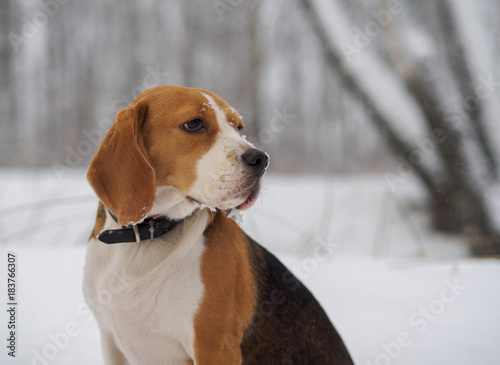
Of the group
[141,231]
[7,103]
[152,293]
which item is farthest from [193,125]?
[7,103]

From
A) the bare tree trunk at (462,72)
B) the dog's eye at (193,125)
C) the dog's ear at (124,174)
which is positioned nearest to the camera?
the dog's ear at (124,174)

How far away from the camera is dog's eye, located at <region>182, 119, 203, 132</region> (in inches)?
66.8

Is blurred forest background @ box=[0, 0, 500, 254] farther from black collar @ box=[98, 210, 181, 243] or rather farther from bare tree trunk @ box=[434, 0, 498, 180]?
black collar @ box=[98, 210, 181, 243]

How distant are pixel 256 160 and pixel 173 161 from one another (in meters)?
0.34

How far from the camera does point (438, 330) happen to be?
8.51 ft

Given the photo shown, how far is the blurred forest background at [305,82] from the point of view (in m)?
4.63

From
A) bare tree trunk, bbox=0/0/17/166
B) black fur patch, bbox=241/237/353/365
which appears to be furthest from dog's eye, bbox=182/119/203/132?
bare tree trunk, bbox=0/0/17/166

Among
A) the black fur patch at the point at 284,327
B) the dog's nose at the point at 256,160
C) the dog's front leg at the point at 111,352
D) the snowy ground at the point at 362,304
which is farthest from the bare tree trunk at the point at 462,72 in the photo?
the dog's front leg at the point at 111,352

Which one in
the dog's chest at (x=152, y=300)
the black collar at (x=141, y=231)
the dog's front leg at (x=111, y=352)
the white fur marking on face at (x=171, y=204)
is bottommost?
the dog's front leg at (x=111, y=352)

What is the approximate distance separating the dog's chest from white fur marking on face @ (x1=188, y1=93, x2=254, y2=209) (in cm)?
23

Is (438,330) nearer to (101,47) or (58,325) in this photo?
(58,325)

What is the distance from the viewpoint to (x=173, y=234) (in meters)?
1.75

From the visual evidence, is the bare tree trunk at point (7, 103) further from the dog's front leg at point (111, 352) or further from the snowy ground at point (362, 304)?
the dog's front leg at point (111, 352)

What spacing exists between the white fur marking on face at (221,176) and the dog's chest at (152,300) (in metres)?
0.23
